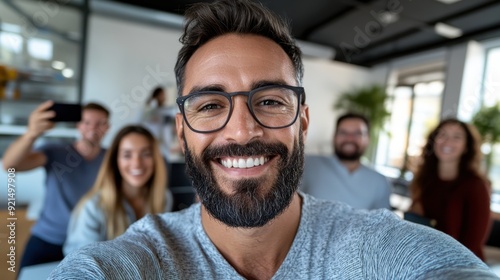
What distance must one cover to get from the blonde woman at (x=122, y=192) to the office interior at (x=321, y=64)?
4.88 ft

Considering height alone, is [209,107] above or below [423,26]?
below

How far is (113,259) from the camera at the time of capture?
23.9 inches

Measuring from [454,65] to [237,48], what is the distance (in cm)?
363

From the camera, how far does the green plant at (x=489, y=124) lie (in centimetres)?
308

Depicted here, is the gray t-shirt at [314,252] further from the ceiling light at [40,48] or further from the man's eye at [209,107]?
the ceiling light at [40,48]

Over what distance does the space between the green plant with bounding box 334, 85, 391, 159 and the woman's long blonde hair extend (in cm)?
304

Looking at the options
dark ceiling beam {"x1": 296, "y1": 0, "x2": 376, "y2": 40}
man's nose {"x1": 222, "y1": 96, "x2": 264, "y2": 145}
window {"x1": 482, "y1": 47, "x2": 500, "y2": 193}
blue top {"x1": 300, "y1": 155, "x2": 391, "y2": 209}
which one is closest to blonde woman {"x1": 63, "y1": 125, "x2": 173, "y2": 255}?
blue top {"x1": 300, "y1": 155, "x2": 391, "y2": 209}

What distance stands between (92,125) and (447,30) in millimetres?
3546

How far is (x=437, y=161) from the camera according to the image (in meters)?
2.13

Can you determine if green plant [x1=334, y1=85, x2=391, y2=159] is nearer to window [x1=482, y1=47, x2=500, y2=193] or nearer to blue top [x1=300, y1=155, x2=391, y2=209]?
window [x1=482, y1=47, x2=500, y2=193]

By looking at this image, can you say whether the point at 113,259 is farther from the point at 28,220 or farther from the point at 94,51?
the point at 94,51

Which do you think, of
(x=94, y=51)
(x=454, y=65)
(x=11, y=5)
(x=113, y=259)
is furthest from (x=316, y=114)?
(x=113, y=259)

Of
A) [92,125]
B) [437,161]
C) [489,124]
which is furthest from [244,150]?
[489,124]

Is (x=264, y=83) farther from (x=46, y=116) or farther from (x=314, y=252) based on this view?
(x=46, y=116)
